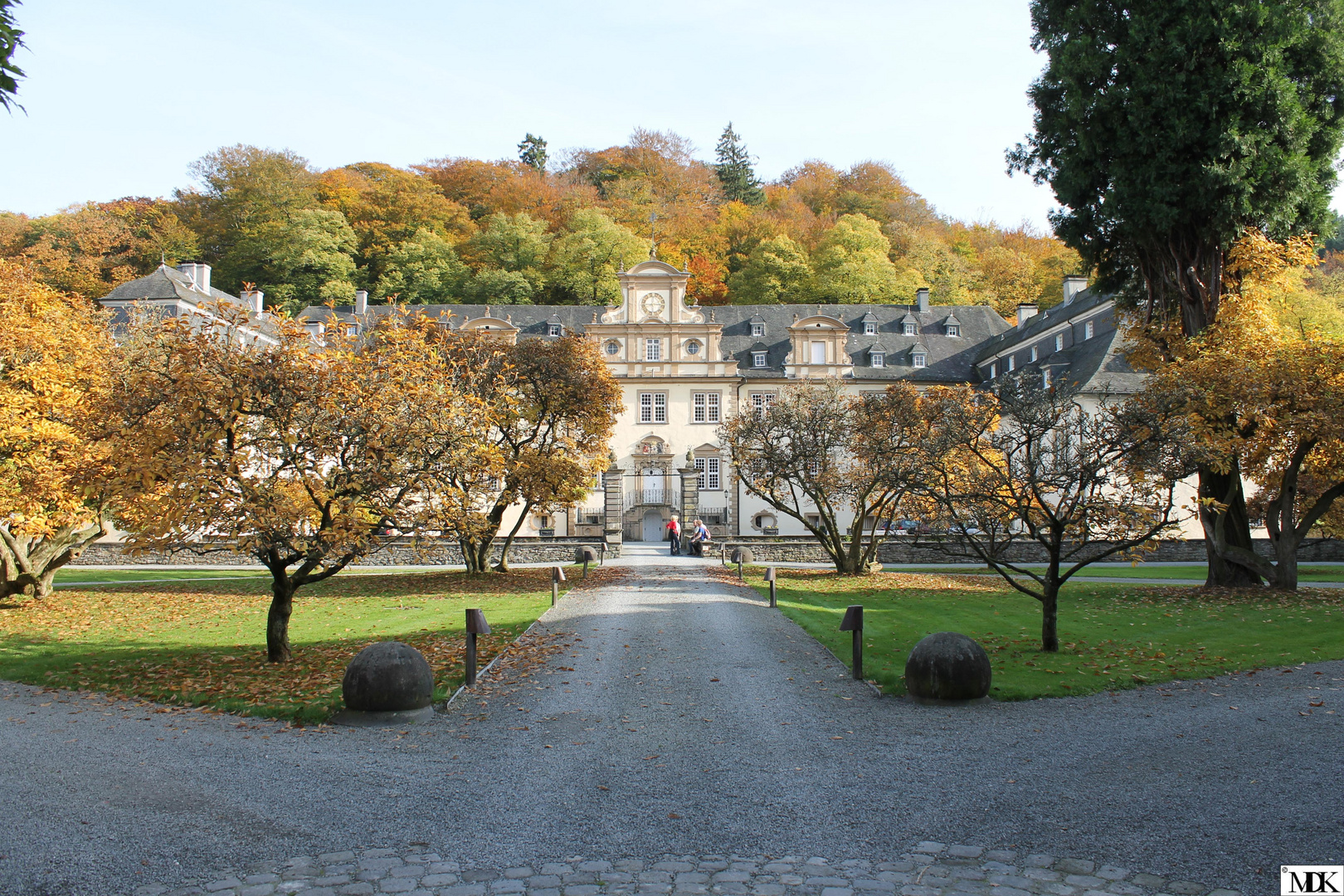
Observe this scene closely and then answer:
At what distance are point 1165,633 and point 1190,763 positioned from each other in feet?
27.0

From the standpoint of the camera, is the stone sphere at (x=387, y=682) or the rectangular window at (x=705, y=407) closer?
the stone sphere at (x=387, y=682)

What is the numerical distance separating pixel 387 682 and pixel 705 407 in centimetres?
3847

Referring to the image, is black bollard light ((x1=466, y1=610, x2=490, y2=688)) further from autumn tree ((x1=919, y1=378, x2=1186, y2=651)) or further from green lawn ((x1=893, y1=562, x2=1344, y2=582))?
green lawn ((x1=893, y1=562, x2=1344, y2=582))

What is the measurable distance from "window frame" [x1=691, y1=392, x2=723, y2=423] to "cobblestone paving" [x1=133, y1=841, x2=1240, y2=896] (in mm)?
41667

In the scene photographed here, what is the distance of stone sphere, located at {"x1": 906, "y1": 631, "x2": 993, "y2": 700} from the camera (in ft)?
33.9

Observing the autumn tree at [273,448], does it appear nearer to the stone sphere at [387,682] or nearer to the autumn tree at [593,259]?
the stone sphere at [387,682]

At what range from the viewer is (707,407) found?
47.7 meters

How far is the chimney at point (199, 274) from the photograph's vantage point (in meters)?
46.4

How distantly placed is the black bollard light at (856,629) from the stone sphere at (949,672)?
102 centimetres

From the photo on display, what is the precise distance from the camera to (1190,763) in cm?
784

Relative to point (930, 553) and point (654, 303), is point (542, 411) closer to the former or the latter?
point (930, 553)

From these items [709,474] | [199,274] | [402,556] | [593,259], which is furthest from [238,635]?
[593,259]

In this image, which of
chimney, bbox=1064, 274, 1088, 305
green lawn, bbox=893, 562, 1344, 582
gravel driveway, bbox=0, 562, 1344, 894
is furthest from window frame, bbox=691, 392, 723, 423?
gravel driveway, bbox=0, 562, 1344, 894

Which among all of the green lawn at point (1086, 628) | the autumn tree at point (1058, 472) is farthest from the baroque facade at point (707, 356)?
the autumn tree at point (1058, 472)
